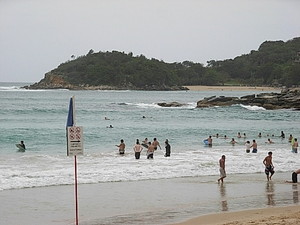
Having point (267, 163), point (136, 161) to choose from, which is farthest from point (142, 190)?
point (136, 161)

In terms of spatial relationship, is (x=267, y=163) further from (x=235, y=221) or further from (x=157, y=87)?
(x=157, y=87)

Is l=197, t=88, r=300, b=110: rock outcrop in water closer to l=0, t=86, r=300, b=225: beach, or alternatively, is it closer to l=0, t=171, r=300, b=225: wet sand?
l=0, t=86, r=300, b=225: beach

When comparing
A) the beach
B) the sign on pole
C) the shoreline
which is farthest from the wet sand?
the sign on pole

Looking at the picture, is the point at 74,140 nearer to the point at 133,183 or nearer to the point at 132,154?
the point at 133,183

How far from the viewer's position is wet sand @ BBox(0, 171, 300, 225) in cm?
1478

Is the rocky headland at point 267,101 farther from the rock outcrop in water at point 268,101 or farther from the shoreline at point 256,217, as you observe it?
the shoreline at point 256,217

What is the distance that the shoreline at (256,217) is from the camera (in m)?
12.8

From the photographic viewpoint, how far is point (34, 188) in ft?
62.7

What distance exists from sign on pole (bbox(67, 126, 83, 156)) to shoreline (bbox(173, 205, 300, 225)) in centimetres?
341

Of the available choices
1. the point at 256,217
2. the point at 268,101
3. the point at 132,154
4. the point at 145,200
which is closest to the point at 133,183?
the point at 145,200

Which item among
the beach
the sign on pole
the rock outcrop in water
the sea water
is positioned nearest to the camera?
the sign on pole

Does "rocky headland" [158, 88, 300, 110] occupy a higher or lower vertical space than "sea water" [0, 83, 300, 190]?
higher

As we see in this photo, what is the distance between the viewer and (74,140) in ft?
39.5

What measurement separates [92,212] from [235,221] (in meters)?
4.05
